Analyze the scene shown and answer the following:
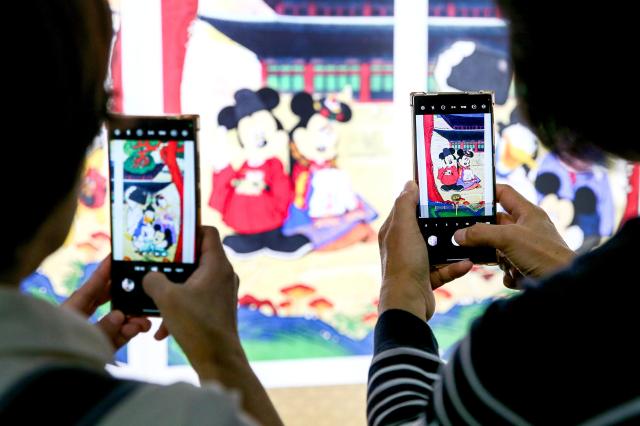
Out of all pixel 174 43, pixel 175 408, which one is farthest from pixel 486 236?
pixel 174 43

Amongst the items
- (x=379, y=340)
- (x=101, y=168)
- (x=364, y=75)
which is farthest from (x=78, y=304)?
(x=364, y=75)

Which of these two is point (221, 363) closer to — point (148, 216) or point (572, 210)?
point (148, 216)

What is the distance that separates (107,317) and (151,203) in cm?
11

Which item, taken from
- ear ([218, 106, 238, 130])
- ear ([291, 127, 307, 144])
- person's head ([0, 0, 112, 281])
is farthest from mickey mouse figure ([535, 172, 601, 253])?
person's head ([0, 0, 112, 281])

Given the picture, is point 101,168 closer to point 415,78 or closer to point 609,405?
point 415,78

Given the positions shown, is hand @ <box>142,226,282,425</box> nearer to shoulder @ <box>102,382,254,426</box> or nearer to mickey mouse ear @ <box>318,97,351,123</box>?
shoulder @ <box>102,382,254,426</box>

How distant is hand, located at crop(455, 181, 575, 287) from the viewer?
66 centimetres

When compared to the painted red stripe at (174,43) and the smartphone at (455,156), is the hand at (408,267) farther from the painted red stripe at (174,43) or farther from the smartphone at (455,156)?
the painted red stripe at (174,43)

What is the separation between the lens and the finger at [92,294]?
60 centimetres

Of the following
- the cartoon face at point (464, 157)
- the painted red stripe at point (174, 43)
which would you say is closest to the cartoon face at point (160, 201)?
the cartoon face at point (464, 157)

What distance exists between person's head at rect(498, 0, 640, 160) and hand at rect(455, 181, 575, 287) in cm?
22

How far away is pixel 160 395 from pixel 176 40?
1.05 metres

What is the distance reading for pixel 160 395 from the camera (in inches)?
12.1

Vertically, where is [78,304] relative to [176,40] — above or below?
below
